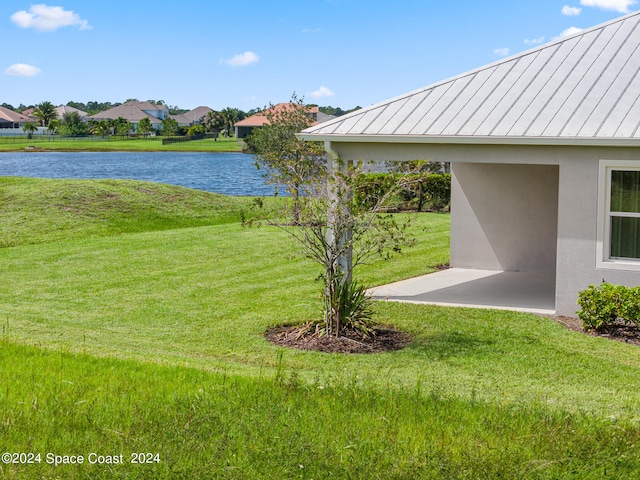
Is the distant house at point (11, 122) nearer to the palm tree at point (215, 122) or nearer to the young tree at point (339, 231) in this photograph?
the palm tree at point (215, 122)

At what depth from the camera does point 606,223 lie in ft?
39.3

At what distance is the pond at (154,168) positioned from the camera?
199 feet

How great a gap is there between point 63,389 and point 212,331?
4.39 metres

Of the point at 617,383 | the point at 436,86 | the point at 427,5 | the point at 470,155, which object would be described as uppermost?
the point at 427,5

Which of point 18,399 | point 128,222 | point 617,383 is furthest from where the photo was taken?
point 128,222

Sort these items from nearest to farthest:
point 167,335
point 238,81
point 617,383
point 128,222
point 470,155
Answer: point 617,383 → point 167,335 → point 470,155 → point 128,222 → point 238,81

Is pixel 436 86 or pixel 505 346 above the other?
pixel 436 86

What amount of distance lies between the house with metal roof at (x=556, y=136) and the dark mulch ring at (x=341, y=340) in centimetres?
253

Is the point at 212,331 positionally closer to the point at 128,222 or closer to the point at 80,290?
the point at 80,290

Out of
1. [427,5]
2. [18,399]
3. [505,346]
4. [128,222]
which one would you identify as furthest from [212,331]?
[427,5]

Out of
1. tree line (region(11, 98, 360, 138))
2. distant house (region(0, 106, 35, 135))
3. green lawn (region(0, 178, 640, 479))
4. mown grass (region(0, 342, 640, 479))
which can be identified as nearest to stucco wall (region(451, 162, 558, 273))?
green lawn (region(0, 178, 640, 479))

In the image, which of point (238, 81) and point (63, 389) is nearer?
point (63, 389)

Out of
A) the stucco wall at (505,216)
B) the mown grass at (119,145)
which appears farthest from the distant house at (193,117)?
the stucco wall at (505,216)

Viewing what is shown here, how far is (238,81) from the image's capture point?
122 metres
